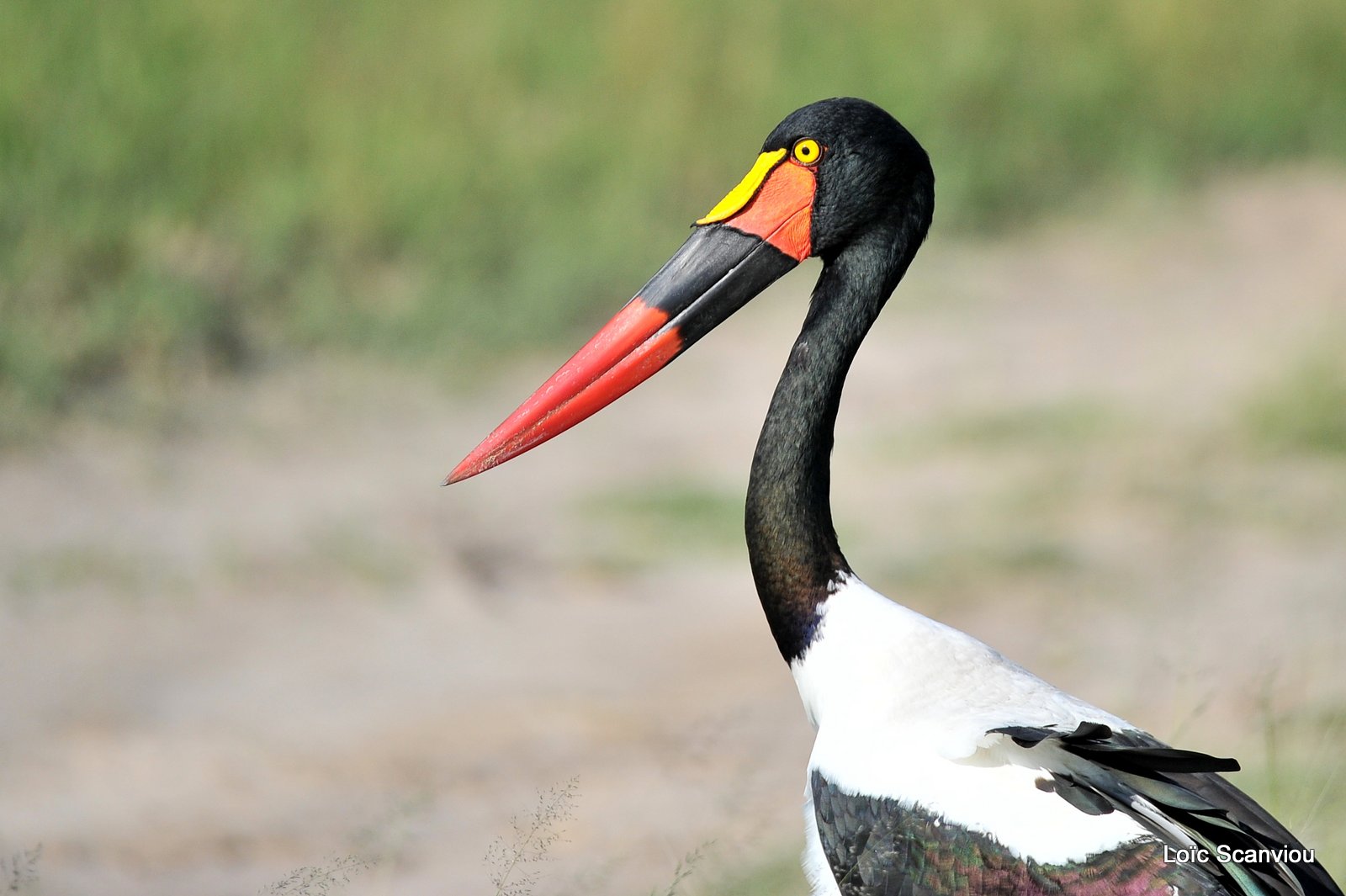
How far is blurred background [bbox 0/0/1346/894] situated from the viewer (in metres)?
3.93

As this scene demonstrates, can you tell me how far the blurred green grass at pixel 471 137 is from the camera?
5.57 m

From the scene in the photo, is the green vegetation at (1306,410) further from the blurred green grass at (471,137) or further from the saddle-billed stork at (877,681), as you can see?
the saddle-billed stork at (877,681)

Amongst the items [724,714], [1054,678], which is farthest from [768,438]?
[1054,678]

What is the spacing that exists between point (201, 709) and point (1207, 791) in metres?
2.73

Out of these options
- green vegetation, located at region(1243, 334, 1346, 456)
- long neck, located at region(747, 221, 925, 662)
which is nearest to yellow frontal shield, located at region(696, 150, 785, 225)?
long neck, located at region(747, 221, 925, 662)

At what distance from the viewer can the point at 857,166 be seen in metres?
2.78

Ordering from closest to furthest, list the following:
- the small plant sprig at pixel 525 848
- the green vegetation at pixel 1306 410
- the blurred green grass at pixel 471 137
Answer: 1. the small plant sprig at pixel 525 848
2. the blurred green grass at pixel 471 137
3. the green vegetation at pixel 1306 410

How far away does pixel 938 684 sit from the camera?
2.44m

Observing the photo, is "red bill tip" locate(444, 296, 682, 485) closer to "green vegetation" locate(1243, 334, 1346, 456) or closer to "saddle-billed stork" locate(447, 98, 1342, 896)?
"saddle-billed stork" locate(447, 98, 1342, 896)

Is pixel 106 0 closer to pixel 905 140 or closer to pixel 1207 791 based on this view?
pixel 905 140

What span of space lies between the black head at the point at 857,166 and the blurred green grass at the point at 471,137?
3.10m

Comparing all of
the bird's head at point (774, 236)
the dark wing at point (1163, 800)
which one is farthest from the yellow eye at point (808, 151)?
the dark wing at point (1163, 800)

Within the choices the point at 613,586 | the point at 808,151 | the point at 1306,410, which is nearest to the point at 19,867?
the point at 808,151

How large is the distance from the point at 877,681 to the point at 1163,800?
1.45 ft
